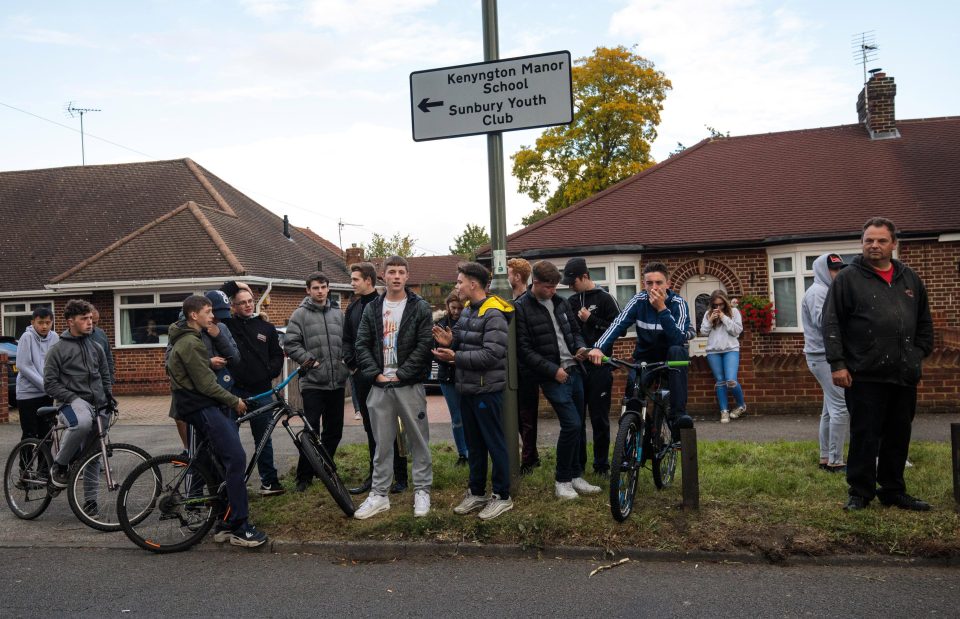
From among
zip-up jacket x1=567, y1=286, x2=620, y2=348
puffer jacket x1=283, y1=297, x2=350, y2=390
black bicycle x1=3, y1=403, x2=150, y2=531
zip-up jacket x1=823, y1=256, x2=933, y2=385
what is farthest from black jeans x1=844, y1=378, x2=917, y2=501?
black bicycle x1=3, y1=403, x2=150, y2=531

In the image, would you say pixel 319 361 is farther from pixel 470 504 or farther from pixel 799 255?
pixel 799 255

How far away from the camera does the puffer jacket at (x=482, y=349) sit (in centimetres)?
586

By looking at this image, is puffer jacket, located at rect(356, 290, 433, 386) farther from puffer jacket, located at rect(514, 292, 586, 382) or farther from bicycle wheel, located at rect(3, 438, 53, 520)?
bicycle wheel, located at rect(3, 438, 53, 520)

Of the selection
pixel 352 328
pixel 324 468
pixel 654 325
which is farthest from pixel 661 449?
pixel 352 328

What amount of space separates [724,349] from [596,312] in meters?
4.19

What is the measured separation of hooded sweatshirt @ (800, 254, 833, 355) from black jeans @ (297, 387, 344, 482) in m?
4.24

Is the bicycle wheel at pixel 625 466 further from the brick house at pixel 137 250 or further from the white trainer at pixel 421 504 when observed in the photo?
the brick house at pixel 137 250

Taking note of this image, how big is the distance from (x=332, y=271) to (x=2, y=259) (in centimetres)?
1066

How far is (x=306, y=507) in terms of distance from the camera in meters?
6.40

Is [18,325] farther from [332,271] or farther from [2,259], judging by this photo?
[332,271]

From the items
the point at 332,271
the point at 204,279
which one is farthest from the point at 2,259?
the point at 332,271

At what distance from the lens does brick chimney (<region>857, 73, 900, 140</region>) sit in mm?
21266

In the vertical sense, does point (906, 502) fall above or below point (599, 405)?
below

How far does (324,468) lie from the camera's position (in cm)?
620
